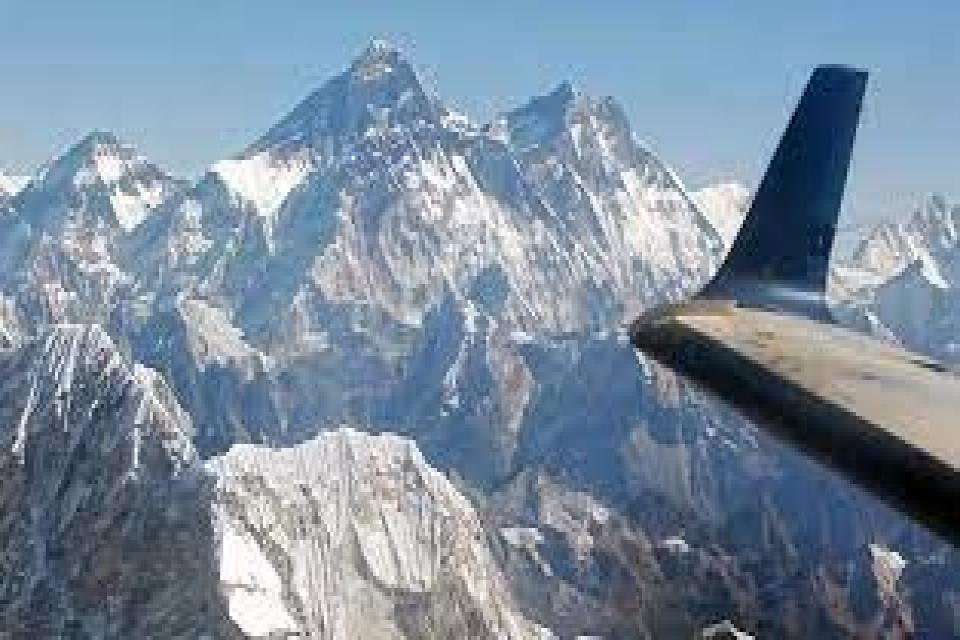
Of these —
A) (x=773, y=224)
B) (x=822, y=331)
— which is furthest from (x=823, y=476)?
(x=773, y=224)

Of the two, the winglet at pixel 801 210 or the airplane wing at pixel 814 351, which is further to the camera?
the winglet at pixel 801 210

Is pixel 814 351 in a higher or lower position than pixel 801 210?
lower

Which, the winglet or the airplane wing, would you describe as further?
the winglet

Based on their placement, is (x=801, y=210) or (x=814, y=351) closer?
(x=814, y=351)

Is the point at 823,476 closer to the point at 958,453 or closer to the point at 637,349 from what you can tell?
the point at 958,453

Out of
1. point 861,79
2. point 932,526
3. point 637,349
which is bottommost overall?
point 932,526
